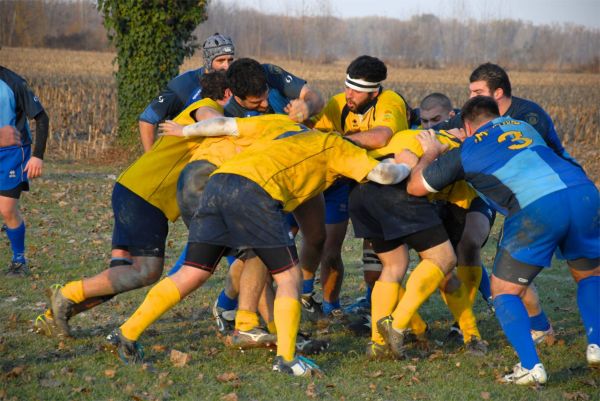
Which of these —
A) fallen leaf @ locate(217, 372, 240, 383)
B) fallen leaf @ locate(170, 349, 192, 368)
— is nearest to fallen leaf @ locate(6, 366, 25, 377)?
fallen leaf @ locate(170, 349, 192, 368)

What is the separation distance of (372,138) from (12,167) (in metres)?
4.15

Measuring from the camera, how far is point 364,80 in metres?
6.61

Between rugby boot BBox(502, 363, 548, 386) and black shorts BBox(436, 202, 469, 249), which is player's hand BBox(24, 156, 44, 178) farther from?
rugby boot BBox(502, 363, 548, 386)

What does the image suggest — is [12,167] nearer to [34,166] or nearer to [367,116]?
[34,166]

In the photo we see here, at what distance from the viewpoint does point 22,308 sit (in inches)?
293

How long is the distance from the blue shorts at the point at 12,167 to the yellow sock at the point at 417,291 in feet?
14.9

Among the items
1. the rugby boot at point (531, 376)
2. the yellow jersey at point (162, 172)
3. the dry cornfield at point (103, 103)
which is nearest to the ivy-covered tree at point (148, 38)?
the dry cornfield at point (103, 103)

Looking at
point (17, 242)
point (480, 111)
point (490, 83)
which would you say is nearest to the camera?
point (480, 111)

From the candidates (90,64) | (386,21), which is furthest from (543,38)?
(90,64)

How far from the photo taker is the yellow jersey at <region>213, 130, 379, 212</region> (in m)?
5.55

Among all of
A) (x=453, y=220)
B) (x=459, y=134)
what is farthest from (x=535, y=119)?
(x=453, y=220)

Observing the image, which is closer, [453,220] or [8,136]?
[453,220]

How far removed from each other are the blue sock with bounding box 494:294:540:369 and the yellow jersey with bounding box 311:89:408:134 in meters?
1.73

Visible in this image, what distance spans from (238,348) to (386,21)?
126635 millimetres
